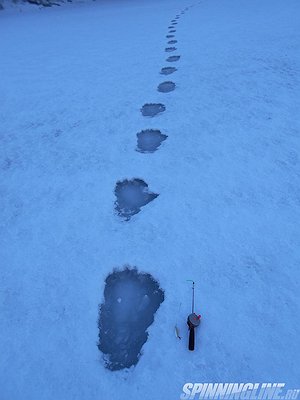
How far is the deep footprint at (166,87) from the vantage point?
5534 mm

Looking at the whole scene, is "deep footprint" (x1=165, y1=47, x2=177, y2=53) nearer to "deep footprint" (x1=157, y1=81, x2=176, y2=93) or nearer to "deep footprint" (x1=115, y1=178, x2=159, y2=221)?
"deep footprint" (x1=157, y1=81, x2=176, y2=93)

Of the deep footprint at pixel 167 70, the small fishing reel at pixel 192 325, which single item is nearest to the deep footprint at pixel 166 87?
the deep footprint at pixel 167 70

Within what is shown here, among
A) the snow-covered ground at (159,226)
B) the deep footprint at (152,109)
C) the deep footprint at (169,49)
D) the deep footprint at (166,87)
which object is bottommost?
the snow-covered ground at (159,226)

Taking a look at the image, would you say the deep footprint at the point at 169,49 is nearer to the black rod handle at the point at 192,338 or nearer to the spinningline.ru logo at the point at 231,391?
the black rod handle at the point at 192,338

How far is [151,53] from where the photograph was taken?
7715mm

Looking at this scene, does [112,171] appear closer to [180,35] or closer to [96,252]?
[96,252]

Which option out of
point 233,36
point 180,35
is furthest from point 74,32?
point 233,36

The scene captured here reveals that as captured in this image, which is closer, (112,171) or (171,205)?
(171,205)

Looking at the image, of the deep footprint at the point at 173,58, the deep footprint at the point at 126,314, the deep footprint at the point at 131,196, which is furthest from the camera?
the deep footprint at the point at 173,58

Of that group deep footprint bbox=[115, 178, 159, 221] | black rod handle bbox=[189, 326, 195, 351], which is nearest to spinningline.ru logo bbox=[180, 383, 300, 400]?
black rod handle bbox=[189, 326, 195, 351]

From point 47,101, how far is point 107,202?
3491 millimetres

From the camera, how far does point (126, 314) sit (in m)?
2.23

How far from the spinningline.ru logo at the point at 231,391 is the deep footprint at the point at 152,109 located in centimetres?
393

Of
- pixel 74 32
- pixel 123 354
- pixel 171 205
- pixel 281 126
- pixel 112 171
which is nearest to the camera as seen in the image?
pixel 123 354
